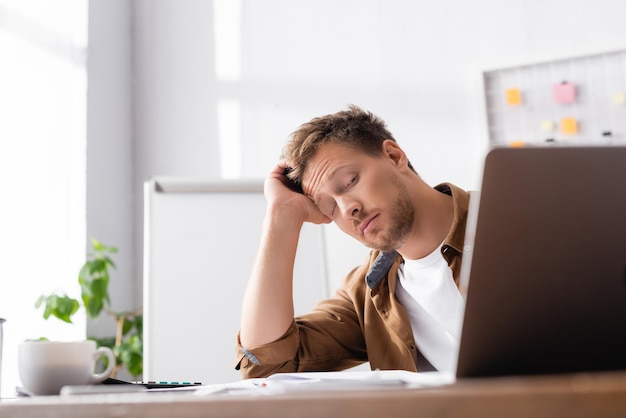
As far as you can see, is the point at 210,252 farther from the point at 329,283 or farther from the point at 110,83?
the point at 110,83

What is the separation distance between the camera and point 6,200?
254 cm

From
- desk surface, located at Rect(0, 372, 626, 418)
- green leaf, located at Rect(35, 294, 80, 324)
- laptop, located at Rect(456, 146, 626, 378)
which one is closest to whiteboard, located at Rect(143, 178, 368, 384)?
green leaf, located at Rect(35, 294, 80, 324)

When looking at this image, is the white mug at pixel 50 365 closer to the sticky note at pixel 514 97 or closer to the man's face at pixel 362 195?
the man's face at pixel 362 195

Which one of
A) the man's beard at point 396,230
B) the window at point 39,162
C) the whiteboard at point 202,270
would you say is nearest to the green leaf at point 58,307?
the window at point 39,162

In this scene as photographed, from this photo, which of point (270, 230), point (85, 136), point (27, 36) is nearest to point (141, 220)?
point (85, 136)

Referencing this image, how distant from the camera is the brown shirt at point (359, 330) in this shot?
1536mm

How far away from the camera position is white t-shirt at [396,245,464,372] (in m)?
1.57

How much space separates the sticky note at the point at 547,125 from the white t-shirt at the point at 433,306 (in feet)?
3.77

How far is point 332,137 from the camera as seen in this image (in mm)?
1741

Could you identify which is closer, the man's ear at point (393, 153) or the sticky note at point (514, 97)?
the man's ear at point (393, 153)

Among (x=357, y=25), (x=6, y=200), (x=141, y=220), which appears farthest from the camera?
(x=141, y=220)

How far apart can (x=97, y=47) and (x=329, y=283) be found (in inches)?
59.1

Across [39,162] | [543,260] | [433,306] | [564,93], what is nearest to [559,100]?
[564,93]

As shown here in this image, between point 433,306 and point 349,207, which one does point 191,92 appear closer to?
point 349,207
